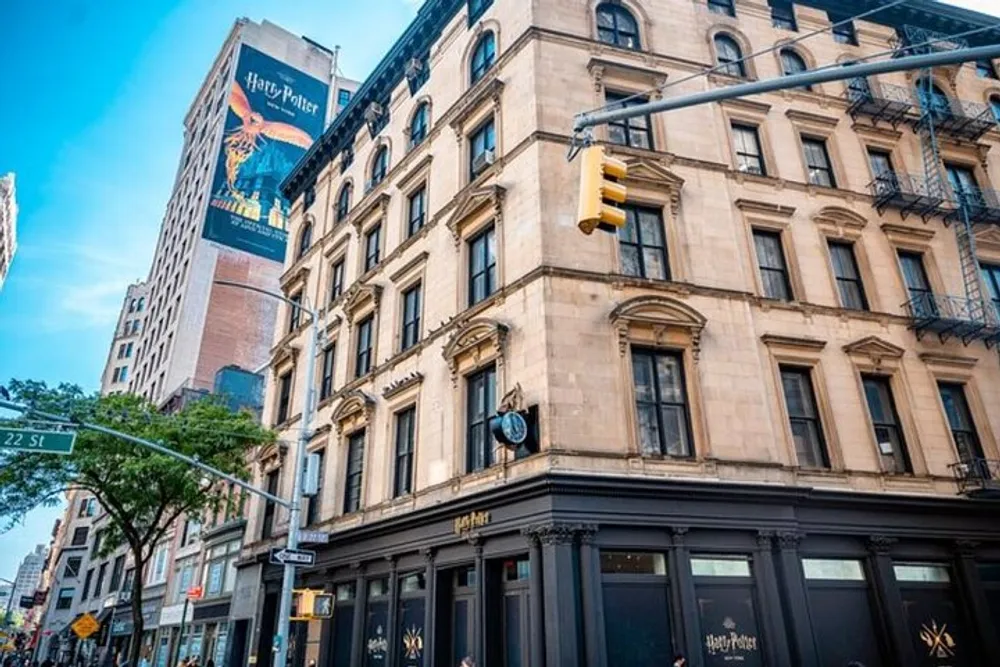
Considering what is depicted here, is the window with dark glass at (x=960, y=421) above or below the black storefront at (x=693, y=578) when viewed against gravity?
above

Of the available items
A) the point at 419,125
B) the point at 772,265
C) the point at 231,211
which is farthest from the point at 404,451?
the point at 231,211

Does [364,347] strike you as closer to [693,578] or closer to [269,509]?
[269,509]

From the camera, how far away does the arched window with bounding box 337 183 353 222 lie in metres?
30.3

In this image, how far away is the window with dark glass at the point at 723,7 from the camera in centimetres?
2344

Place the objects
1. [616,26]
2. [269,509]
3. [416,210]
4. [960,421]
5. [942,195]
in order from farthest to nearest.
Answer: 1. [269,509]
2. [416,210]
3. [942,195]
4. [616,26]
5. [960,421]

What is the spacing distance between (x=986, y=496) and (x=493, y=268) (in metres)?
14.2

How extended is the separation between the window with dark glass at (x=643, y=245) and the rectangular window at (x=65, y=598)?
7117 centimetres

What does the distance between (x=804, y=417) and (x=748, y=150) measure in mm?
8615

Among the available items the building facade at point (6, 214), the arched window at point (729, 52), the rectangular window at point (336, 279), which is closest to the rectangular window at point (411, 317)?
the rectangular window at point (336, 279)

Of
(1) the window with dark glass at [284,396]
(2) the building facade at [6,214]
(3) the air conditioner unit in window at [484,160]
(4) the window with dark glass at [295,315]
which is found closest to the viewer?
(3) the air conditioner unit in window at [484,160]

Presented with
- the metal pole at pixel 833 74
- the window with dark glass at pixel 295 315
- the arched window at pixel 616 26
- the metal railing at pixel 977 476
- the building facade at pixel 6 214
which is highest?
the building facade at pixel 6 214

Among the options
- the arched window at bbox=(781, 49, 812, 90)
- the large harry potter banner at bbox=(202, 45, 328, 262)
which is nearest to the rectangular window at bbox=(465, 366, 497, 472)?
the arched window at bbox=(781, 49, 812, 90)

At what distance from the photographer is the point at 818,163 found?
22109 millimetres

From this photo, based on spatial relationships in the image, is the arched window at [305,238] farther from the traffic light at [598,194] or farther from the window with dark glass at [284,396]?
the traffic light at [598,194]
